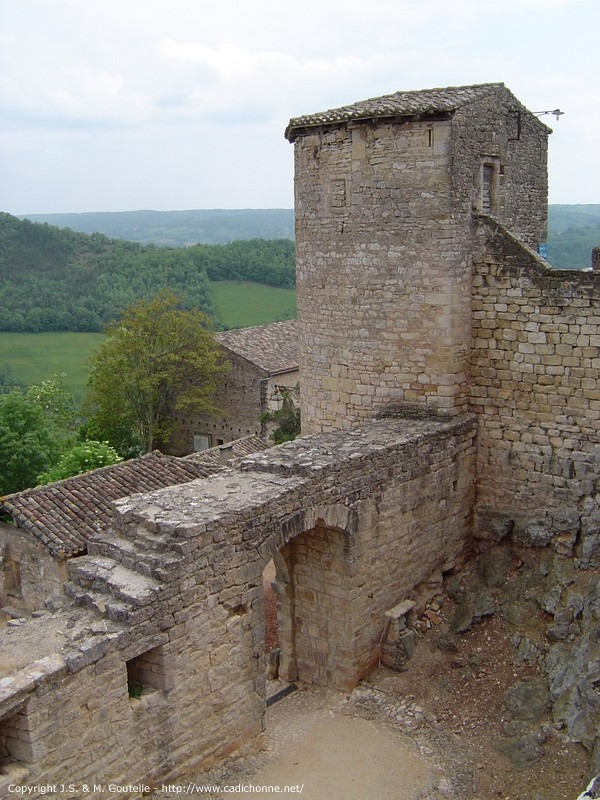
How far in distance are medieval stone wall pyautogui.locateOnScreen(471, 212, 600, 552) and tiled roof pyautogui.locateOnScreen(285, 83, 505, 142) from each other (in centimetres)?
180

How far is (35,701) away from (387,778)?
14.5 feet

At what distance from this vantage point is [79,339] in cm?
5159

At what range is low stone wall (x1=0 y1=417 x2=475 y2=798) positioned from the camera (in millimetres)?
7273

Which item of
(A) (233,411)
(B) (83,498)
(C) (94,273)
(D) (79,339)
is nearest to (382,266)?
(B) (83,498)

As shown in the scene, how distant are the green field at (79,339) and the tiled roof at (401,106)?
104 feet

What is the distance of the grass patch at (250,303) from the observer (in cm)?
5044

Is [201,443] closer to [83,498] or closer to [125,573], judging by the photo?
[83,498]

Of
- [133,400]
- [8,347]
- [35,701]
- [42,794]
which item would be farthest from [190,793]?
[8,347]

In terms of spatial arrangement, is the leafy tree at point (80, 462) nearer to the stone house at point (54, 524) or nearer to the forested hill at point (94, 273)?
the stone house at point (54, 524)

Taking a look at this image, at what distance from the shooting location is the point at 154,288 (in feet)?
180

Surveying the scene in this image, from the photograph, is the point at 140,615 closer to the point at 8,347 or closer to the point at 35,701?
the point at 35,701

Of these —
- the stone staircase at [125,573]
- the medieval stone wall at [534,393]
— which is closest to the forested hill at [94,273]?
the medieval stone wall at [534,393]

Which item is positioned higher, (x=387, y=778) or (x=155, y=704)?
(x=155, y=704)

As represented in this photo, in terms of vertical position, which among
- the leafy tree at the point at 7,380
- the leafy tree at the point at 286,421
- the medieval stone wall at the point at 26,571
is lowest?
the leafy tree at the point at 7,380
